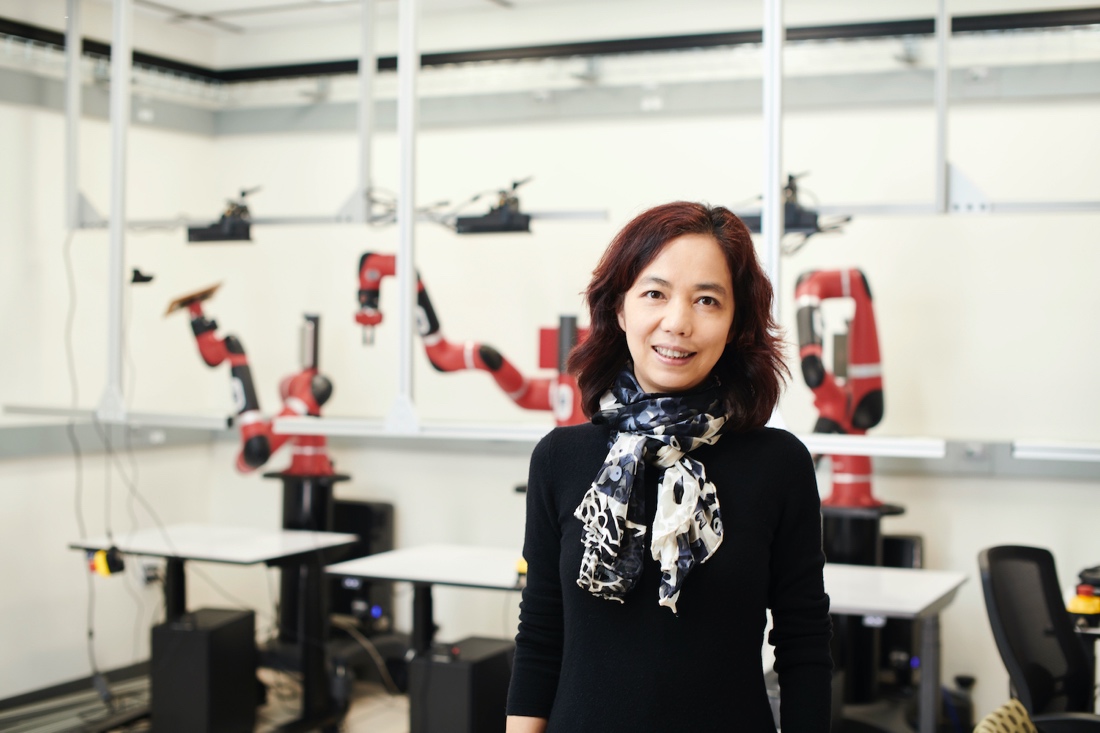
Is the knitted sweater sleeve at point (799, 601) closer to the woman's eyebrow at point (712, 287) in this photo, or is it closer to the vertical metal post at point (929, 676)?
the woman's eyebrow at point (712, 287)

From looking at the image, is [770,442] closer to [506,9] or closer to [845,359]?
[845,359]

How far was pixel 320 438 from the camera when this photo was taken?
14.8 ft

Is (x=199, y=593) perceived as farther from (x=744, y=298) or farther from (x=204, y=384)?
(x=744, y=298)

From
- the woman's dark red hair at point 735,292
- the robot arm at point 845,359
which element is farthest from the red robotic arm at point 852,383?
the woman's dark red hair at point 735,292

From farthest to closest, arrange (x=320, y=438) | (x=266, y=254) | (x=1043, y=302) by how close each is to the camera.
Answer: (x=266, y=254)
(x=320, y=438)
(x=1043, y=302)

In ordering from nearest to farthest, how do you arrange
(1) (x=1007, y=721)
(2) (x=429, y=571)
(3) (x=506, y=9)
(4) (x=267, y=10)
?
(1) (x=1007, y=721)
(2) (x=429, y=571)
(3) (x=506, y=9)
(4) (x=267, y=10)

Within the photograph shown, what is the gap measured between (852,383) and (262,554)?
82.2 inches

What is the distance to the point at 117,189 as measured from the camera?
3.75 meters

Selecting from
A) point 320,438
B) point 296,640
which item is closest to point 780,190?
point 320,438

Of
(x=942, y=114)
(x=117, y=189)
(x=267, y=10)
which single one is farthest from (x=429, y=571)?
(x=267, y=10)

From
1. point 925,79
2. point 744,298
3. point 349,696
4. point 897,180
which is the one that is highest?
point 925,79

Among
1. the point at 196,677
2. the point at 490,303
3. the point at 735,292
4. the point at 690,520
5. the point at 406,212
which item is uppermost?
the point at 406,212

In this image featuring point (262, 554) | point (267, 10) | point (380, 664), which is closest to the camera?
point (262, 554)

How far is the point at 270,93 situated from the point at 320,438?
1.75 meters
